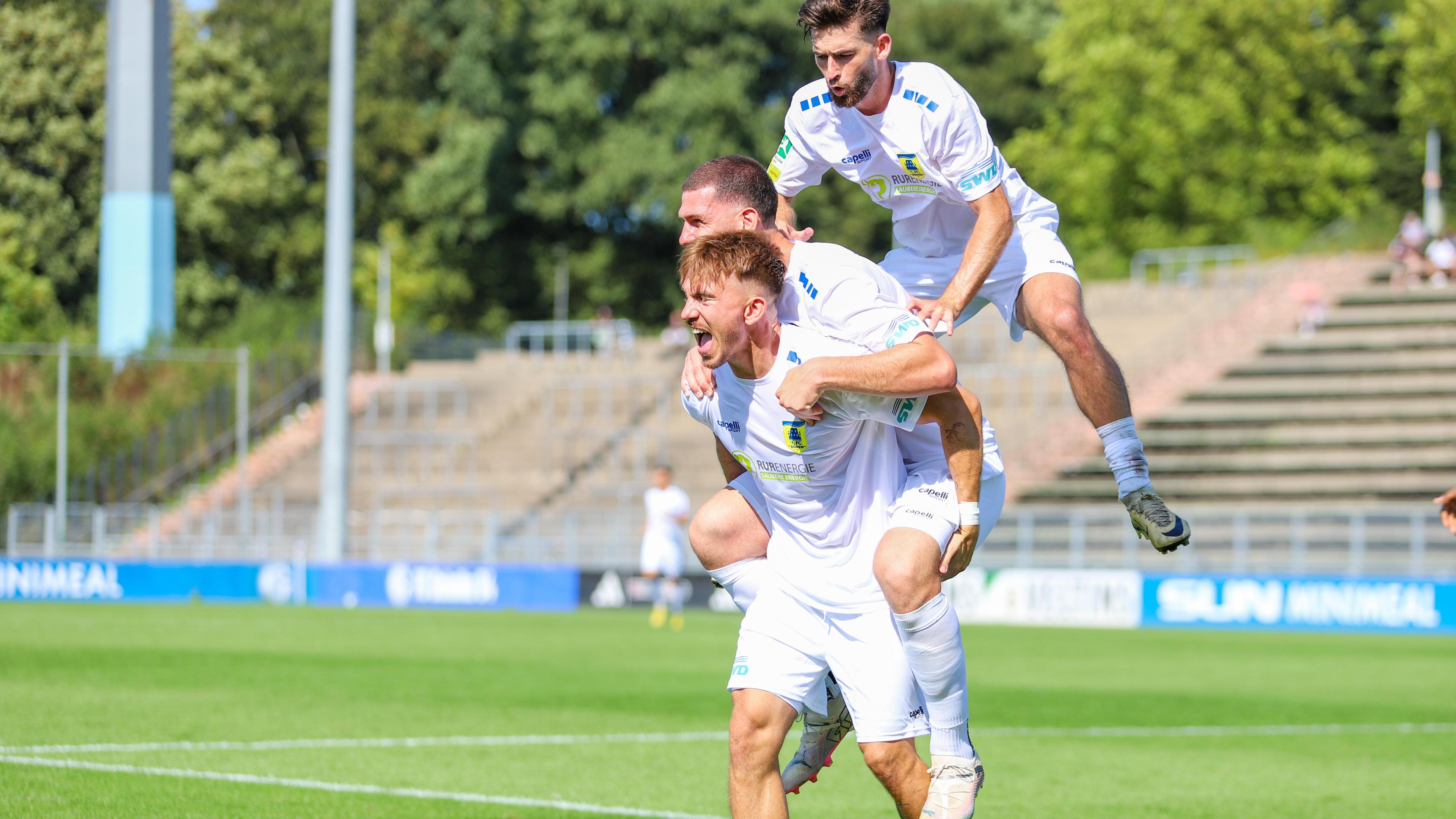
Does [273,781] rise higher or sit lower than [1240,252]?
lower

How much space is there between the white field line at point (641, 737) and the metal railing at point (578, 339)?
2841 centimetres

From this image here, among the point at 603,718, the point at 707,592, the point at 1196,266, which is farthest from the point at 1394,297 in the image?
the point at 603,718

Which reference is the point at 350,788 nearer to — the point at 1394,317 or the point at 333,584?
the point at 333,584

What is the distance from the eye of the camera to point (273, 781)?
804 cm

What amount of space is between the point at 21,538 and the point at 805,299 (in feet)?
78.5

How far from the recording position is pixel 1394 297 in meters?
34.7

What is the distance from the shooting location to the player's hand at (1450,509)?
656 centimetres

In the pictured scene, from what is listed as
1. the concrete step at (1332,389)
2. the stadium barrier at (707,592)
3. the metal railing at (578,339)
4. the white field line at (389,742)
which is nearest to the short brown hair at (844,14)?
the white field line at (389,742)

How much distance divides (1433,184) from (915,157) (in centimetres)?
4001

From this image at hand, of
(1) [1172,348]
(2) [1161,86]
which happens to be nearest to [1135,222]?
(2) [1161,86]

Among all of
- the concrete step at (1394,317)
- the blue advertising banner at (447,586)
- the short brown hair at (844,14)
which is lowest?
the blue advertising banner at (447,586)

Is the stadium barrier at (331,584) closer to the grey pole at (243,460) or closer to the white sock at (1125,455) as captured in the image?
the grey pole at (243,460)

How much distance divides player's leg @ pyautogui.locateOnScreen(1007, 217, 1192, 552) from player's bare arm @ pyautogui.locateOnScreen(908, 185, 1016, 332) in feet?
1.08

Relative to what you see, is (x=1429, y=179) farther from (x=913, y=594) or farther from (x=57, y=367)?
(x=913, y=594)
